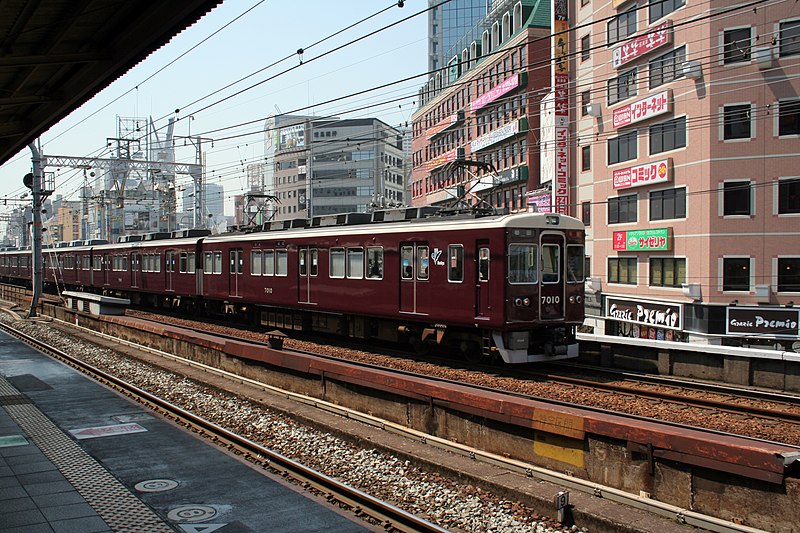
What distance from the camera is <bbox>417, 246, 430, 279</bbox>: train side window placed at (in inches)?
626

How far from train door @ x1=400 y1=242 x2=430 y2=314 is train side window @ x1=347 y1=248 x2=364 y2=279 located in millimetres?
1702

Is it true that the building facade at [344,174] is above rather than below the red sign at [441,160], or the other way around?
above

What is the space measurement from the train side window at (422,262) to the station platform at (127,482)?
6.50 meters

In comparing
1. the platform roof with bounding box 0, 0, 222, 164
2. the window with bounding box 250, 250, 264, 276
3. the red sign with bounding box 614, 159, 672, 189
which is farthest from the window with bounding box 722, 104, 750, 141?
the platform roof with bounding box 0, 0, 222, 164

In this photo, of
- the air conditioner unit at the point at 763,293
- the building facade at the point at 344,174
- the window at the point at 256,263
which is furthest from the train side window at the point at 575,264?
the building facade at the point at 344,174

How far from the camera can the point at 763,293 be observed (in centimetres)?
2730

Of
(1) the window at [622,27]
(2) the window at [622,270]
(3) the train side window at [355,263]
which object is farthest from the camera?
(2) the window at [622,270]

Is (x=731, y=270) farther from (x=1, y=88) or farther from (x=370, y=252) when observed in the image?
(x=1, y=88)

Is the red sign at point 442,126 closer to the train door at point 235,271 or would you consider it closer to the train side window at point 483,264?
the train door at point 235,271

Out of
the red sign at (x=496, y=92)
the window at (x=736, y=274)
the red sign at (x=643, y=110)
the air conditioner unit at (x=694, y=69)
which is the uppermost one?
the red sign at (x=496, y=92)

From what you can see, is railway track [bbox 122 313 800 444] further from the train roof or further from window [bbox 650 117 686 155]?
window [bbox 650 117 686 155]

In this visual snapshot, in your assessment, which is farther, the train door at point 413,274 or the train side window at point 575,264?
the train door at point 413,274

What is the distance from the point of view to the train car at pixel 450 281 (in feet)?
46.9

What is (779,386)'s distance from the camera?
500 inches
